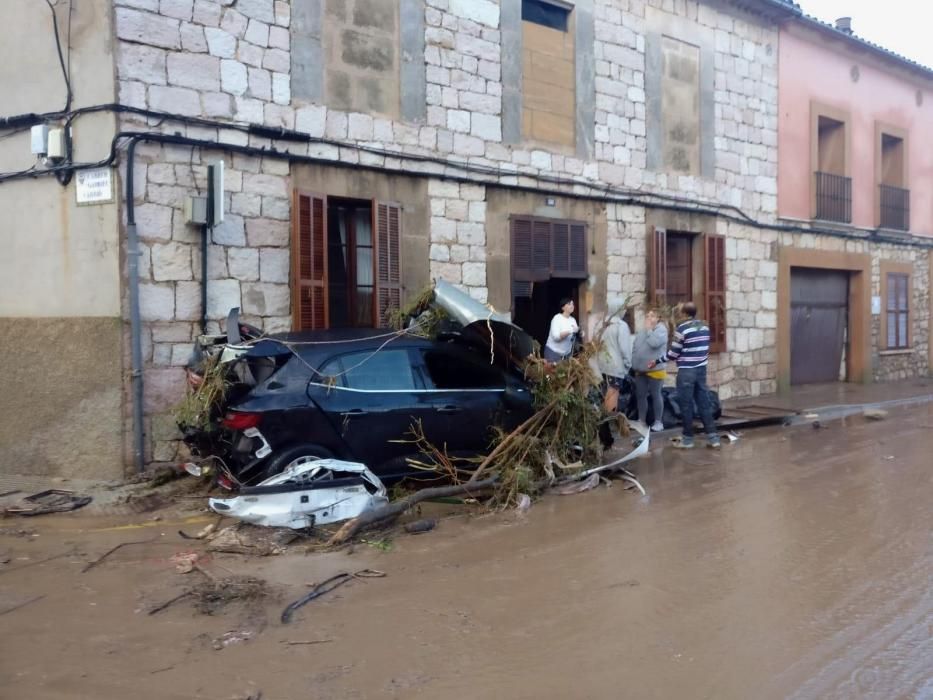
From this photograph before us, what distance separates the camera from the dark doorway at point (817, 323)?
1602 centimetres

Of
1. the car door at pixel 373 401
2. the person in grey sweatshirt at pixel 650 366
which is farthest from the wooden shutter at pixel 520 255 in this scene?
the car door at pixel 373 401

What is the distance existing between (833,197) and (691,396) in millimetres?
8870

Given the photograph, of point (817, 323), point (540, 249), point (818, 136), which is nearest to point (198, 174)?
point (540, 249)

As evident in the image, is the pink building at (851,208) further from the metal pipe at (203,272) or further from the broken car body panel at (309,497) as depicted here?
the broken car body panel at (309,497)

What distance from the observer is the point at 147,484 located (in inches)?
301

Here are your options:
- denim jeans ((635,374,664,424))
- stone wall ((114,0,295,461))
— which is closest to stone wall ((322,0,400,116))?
stone wall ((114,0,295,461))

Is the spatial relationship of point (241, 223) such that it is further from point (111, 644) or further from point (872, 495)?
point (872, 495)

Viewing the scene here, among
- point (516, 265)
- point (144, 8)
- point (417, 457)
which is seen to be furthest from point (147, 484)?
point (516, 265)

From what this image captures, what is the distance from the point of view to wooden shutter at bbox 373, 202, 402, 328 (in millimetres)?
9680

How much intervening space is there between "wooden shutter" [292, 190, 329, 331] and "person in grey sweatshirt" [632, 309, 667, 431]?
3919 millimetres

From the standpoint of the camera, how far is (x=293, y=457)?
6441mm

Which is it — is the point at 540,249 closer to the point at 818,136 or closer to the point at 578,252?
the point at 578,252

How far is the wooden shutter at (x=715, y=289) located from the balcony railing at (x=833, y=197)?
3272 mm

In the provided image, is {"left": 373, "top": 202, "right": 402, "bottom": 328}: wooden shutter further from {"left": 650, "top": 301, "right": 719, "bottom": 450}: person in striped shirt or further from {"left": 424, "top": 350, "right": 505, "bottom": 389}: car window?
{"left": 650, "top": 301, "right": 719, "bottom": 450}: person in striped shirt
